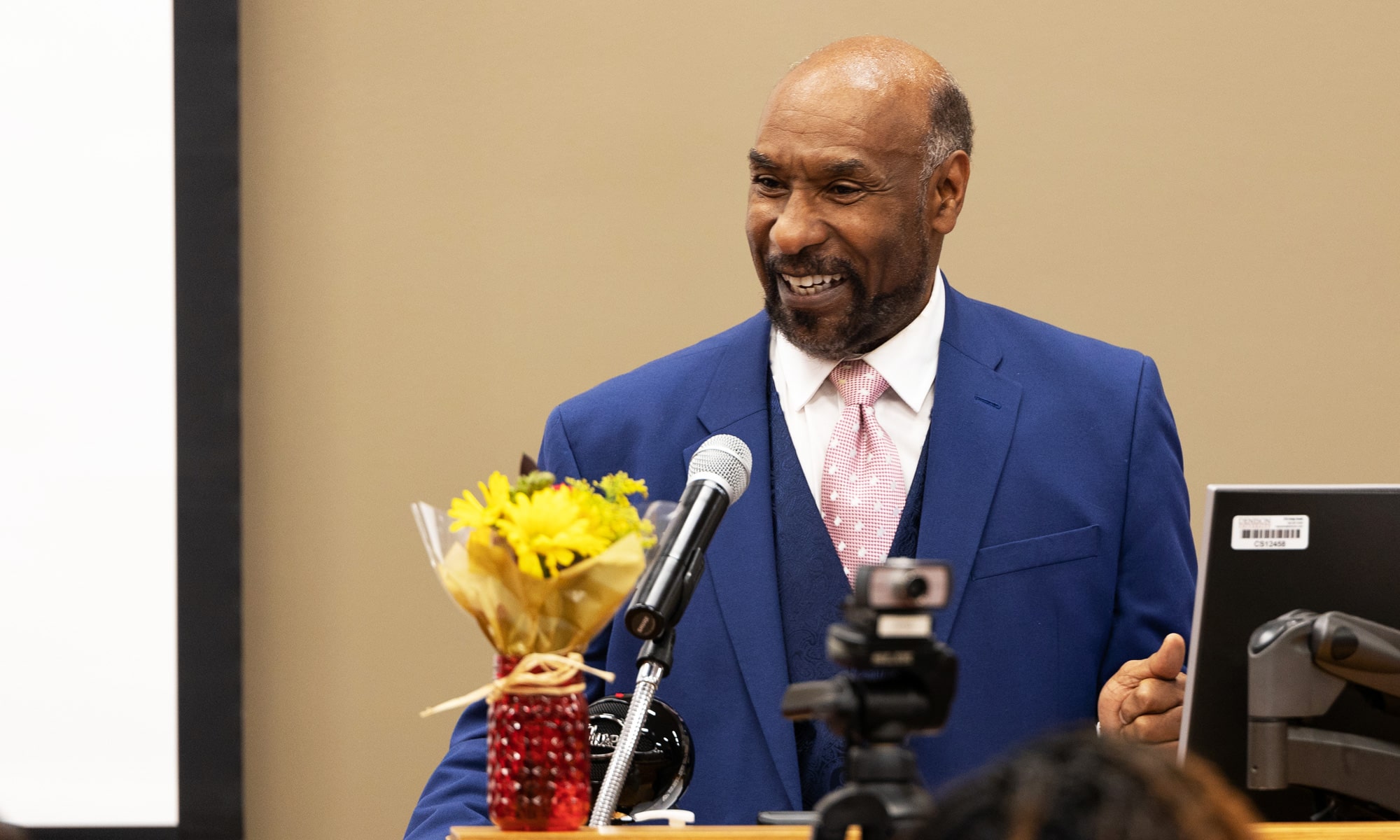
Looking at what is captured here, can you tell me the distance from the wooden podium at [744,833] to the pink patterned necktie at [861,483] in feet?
2.25

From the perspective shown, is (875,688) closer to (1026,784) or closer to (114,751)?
(1026,784)

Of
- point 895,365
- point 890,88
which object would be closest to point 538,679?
point 895,365

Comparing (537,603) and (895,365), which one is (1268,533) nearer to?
(537,603)

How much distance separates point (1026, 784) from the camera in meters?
0.44

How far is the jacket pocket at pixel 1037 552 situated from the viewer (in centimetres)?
181

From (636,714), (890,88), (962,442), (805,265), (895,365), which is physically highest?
(890,88)

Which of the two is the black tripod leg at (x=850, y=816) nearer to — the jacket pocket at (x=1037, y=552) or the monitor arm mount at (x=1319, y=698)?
the monitor arm mount at (x=1319, y=698)

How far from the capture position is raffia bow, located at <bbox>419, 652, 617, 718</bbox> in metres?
1.09

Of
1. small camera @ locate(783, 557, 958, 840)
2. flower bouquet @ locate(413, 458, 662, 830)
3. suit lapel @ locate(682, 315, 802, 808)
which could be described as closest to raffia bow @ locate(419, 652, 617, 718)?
flower bouquet @ locate(413, 458, 662, 830)

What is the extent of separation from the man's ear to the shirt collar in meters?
0.14

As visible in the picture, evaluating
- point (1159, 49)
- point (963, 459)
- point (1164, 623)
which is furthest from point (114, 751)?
point (1159, 49)

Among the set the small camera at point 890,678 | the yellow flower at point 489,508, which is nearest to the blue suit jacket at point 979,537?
the yellow flower at point 489,508

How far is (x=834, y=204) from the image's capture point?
1896 mm

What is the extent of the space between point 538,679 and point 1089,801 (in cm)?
70
